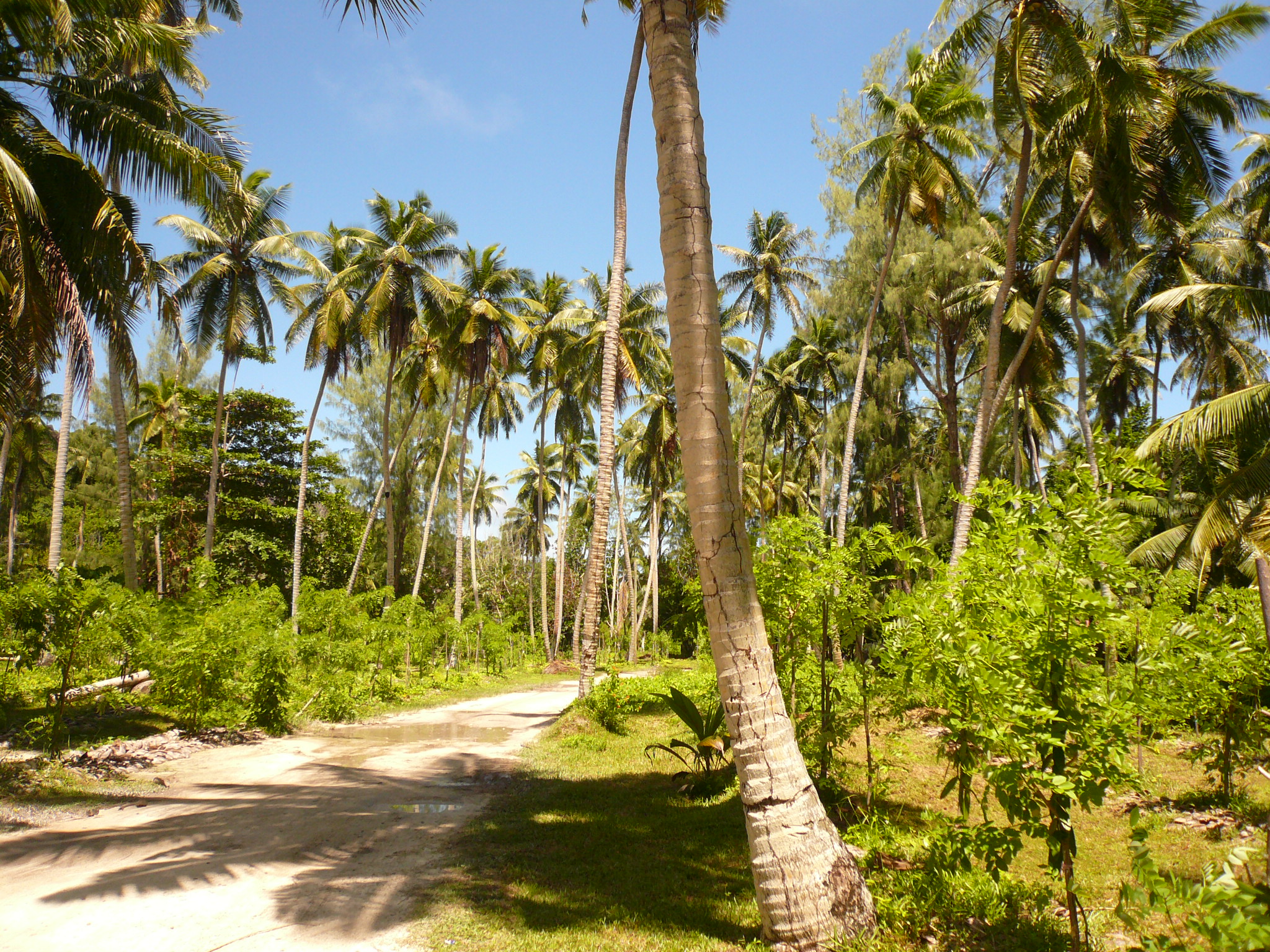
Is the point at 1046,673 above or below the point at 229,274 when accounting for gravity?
below

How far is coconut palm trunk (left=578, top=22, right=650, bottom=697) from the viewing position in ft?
46.4

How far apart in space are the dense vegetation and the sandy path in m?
2.57

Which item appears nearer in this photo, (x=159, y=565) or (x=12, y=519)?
(x=159, y=565)

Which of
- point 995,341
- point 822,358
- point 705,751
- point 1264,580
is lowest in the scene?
point 705,751

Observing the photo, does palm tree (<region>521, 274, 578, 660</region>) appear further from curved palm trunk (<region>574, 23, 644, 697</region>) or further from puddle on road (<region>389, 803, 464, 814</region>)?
puddle on road (<region>389, 803, 464, 814</region>)

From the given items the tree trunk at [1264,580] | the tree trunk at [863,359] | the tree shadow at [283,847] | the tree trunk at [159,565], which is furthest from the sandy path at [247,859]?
the tree trunk at [159,565]

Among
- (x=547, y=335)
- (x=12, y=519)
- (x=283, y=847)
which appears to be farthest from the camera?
(x=12, y=519)

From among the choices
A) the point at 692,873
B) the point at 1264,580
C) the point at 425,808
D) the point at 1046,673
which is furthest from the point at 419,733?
the point at 1264,580

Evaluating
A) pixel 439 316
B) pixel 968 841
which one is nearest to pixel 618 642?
pixel 439 316

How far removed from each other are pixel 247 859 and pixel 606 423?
10.3 meters

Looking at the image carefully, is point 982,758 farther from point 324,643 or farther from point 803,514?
point 324,643

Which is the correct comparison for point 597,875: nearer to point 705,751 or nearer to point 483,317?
A: point 705,751

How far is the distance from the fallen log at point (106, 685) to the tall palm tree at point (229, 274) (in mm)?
10706

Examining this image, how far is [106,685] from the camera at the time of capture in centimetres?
1141
